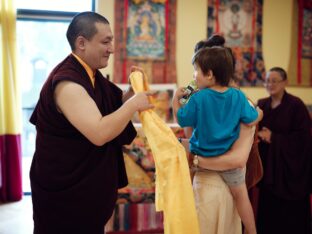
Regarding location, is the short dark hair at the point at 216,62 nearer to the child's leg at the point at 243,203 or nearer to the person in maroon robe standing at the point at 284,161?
the child's leg at the point at 243,203

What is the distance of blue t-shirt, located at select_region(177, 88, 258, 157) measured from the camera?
144 cm

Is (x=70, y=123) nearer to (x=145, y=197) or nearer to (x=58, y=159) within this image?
(x=58, y=159)

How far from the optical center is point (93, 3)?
12.4ft

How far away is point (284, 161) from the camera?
2650 mm

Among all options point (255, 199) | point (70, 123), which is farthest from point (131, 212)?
point (70, 123)

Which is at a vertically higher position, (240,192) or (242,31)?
(242,31)

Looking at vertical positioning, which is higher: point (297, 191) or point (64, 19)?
point (64, 19)

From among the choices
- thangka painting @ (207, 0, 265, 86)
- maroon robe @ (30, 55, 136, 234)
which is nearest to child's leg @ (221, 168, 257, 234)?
maroon robe @ (30, 55, 136, 234)

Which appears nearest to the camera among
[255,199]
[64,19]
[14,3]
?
[255,199]

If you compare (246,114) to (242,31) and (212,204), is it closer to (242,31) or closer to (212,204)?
(212,204)

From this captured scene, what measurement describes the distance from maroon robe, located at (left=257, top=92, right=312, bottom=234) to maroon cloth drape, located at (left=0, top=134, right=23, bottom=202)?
2543 mm

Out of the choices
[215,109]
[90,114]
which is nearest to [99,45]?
[90,114]

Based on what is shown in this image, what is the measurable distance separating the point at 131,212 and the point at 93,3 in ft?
7.51

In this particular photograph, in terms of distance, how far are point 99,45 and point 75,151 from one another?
413 millimetres
